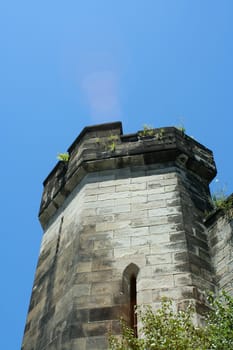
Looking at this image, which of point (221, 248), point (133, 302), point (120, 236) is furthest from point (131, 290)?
point (221, 248)

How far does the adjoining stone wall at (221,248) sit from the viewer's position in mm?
5555

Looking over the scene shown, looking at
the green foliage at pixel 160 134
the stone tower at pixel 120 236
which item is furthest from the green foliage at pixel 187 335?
the green foliage at pixel 160 134

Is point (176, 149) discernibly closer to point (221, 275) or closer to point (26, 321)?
point (221, 275)

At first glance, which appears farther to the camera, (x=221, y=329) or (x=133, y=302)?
(x=133, y=302)

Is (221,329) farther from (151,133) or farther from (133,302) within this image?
(151,133)

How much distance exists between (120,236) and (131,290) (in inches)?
30.7

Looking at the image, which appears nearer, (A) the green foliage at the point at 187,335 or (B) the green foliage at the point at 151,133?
(A) the green foliage at the point at 187,335

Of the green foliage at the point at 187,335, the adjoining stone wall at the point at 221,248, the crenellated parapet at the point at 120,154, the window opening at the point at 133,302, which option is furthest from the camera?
the crenellated parapet at the point at 120,154

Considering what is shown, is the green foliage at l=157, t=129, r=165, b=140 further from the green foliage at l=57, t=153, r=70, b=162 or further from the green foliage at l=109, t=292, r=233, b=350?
the green foliage at l=109, t=292, r=233, b=350

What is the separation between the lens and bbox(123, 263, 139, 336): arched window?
5.24 metres

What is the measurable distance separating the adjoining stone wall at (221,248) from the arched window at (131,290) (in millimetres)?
979

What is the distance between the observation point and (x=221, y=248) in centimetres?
591

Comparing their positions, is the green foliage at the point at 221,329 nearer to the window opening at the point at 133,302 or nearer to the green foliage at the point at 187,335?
the green foliage at the point at 187,335

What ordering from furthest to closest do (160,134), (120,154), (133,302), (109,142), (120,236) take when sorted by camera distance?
1. (109,142)
2. (160,134)
3. (120,154)
4. (120,236)
5. (133,302)
